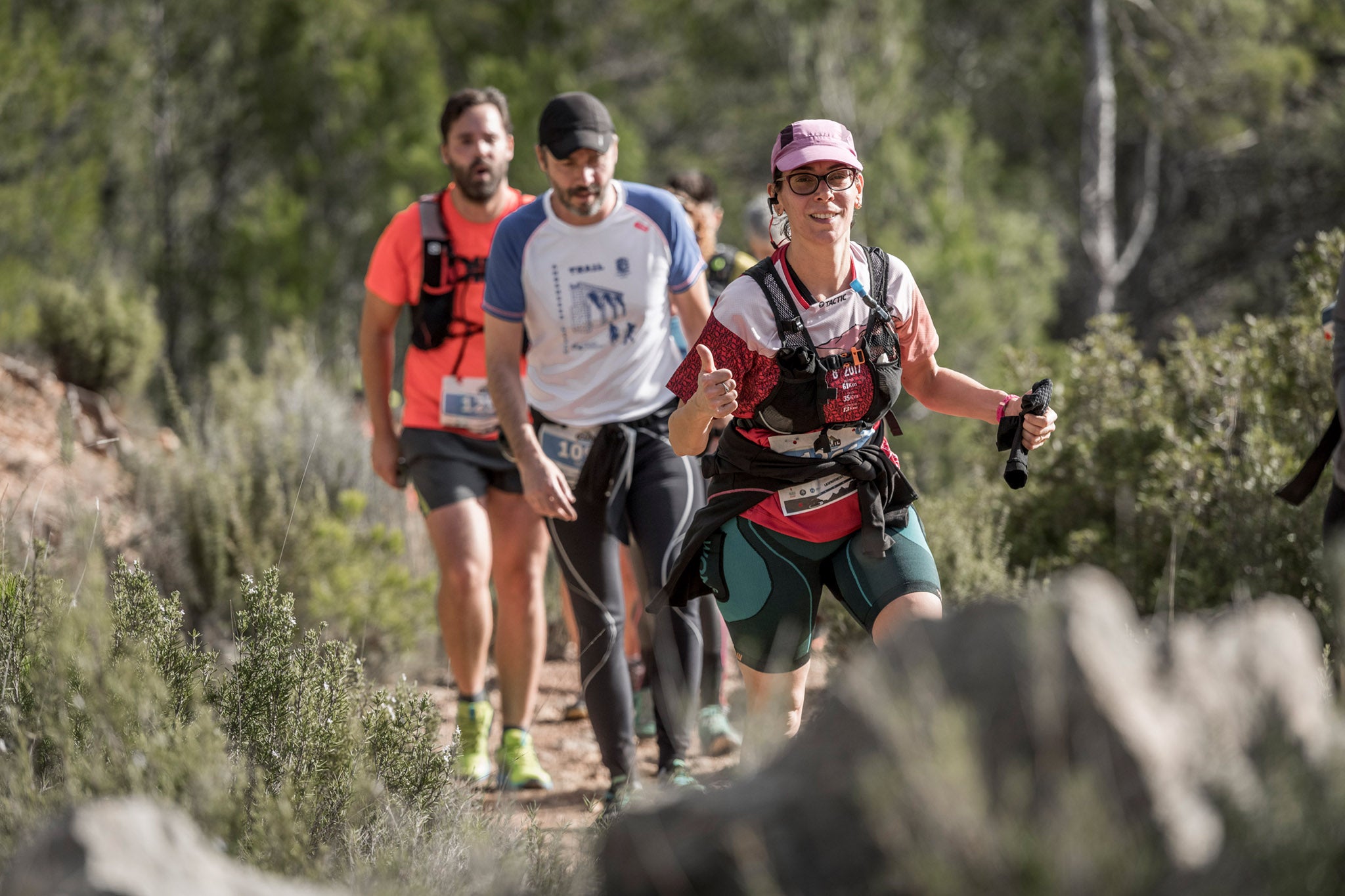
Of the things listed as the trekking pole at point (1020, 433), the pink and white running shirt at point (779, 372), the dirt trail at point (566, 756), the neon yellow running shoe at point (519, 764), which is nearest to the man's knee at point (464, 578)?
the dirt trail at point (566, 756)

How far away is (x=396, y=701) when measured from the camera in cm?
305

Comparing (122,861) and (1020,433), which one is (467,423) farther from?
(122,861)

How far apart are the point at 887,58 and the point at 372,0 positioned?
257 inches

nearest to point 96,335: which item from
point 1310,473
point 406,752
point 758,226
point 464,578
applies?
point 758,226

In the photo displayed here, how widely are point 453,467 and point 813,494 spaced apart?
1656 mm

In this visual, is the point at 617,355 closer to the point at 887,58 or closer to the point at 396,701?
the point at 396,701

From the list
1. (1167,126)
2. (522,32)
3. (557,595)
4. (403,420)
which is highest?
(522,32)

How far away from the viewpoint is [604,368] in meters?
3.87

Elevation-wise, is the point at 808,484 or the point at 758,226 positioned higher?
the point at 758,226

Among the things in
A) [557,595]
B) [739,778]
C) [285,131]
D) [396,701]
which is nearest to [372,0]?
[285,131]

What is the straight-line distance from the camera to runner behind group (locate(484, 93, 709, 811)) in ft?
12.3

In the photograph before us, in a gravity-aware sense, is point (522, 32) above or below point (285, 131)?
above

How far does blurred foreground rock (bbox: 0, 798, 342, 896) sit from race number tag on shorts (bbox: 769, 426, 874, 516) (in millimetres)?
1575

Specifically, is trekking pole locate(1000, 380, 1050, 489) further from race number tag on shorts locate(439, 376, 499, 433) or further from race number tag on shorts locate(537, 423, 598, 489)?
race number tag on shorts locate(439, 376, 499, 433)
